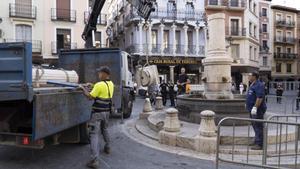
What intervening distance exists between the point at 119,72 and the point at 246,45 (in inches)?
1330

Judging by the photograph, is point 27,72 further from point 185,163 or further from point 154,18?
point 154,18

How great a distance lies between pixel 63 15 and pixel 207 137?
89.8ft

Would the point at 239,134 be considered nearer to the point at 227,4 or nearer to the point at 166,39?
the point at 166,39

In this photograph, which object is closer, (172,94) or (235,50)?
(172,94)

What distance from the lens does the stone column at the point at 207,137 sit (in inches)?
288

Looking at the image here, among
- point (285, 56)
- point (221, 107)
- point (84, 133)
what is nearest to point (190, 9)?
point (285, 56)

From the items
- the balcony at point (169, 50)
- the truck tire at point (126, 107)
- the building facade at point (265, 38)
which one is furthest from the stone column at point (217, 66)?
the building facade at point (265, 38)

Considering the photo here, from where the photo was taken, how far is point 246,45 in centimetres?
4219

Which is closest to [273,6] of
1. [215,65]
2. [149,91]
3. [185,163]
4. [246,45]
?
[246,45]

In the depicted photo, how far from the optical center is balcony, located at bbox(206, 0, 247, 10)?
39.4 metres

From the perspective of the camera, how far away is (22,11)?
3053 centimetres

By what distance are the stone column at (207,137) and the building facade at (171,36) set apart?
27.3 metres

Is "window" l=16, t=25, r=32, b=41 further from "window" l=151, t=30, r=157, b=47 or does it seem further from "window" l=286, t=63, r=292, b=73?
"window" l=286, t=63, r=292, b=73

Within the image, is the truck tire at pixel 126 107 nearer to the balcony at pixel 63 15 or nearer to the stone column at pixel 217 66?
the stone column at pixel 217 66
